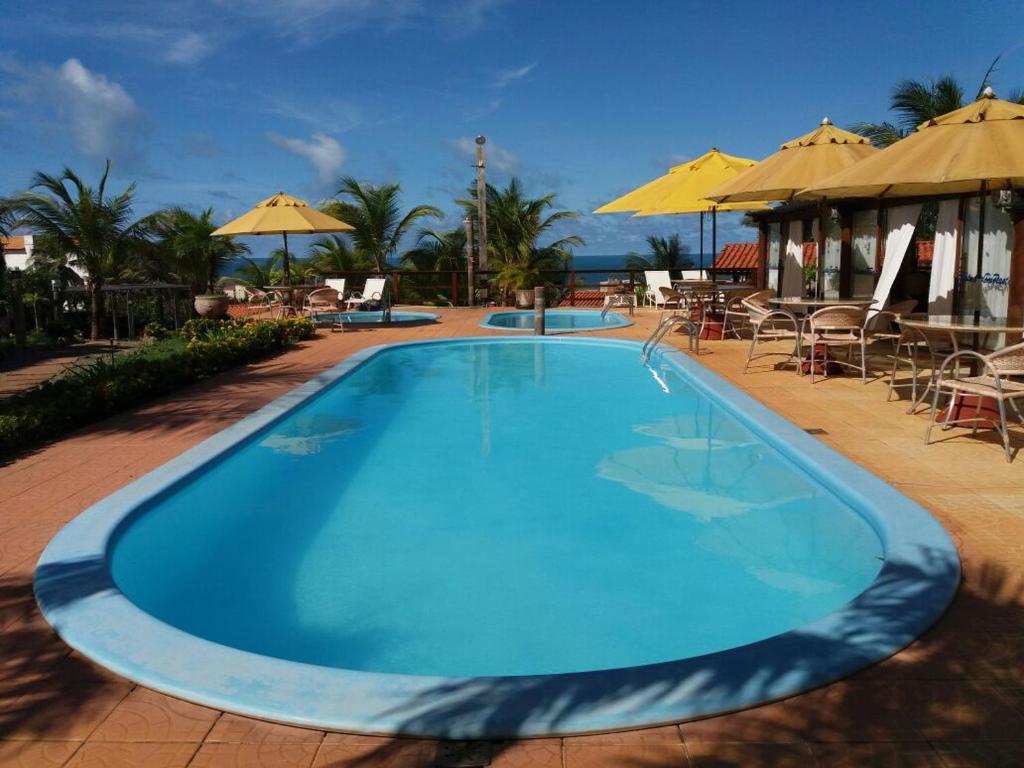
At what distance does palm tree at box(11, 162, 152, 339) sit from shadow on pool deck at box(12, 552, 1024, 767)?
16.2 metres

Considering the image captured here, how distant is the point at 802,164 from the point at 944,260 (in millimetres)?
2335

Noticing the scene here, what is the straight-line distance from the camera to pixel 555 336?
14.3 metres

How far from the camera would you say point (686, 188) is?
504 inches

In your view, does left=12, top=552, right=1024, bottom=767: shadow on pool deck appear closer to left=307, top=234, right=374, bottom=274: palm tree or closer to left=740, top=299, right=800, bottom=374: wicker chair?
left=740, top=299, right=800, bottom=374: wicker chair

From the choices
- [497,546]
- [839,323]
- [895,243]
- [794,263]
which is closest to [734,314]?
[895,243]

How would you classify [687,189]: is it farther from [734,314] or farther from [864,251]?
[864,251]

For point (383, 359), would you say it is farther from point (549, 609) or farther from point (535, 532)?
point (549, 609)

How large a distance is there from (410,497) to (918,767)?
4.35m

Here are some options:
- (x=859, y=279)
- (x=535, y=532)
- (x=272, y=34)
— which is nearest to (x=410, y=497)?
(x=535, y=532)

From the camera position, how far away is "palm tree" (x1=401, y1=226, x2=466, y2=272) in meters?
23.8

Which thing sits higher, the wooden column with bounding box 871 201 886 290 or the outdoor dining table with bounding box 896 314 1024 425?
the wooden column with bounding box 871 201 886 290

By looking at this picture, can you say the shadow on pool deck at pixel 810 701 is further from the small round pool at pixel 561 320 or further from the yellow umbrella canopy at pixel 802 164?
the small round pool at pixel 561 320

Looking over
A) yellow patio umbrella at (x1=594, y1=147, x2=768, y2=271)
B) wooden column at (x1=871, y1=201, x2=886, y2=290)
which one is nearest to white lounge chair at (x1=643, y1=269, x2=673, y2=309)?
Result: yellow patio umbrella at (x1=594, y1=147, x2=768, y2=271)

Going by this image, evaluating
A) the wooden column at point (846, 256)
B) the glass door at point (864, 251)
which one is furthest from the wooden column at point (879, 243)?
the wooden column at point (846, 256)
